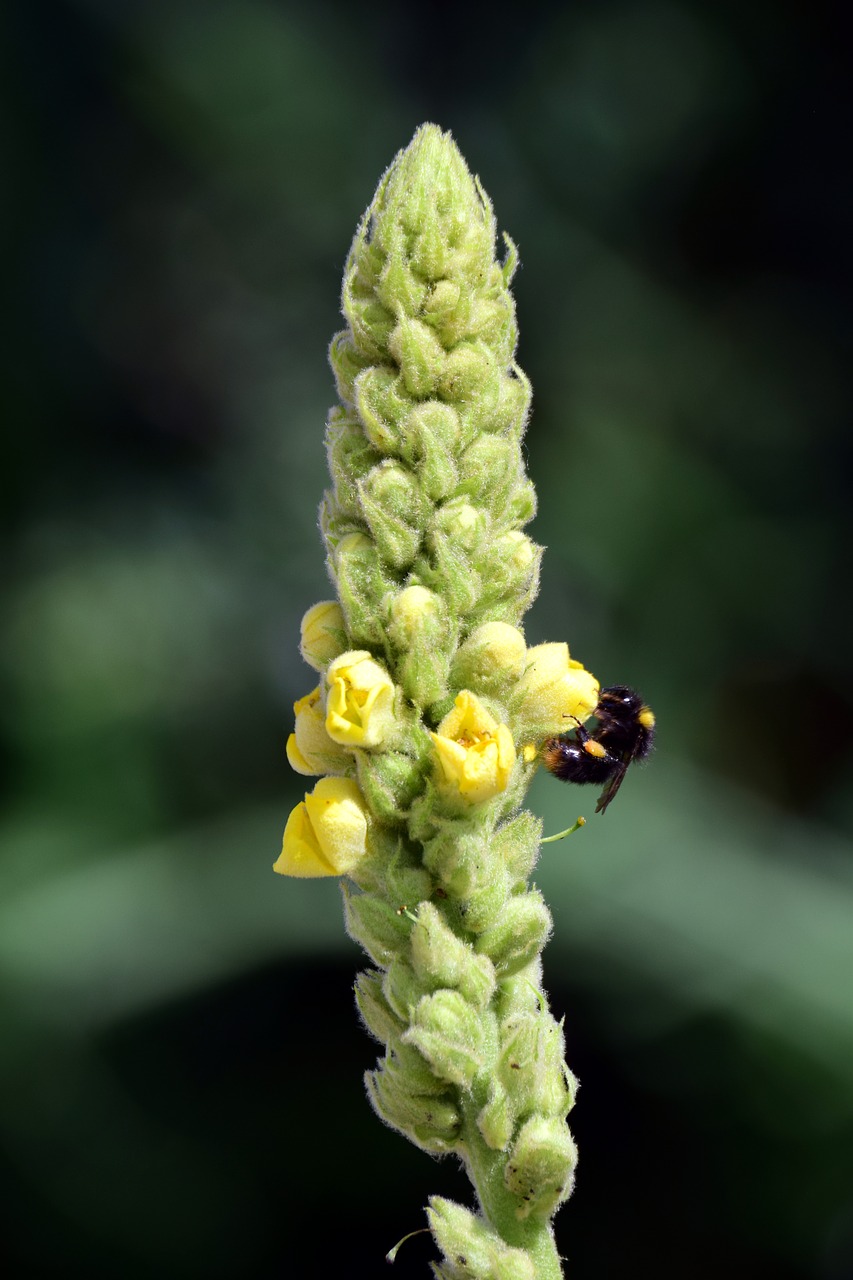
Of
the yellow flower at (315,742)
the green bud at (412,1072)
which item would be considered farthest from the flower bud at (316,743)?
the green bud at (412,1072)

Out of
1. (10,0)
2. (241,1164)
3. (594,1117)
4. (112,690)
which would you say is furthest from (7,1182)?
(10,0)

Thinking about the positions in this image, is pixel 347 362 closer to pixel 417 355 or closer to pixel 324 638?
pixel 417 355

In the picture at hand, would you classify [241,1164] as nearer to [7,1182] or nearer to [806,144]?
[7,1182]

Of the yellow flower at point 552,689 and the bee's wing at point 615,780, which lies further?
the bee's wing at point 615,780

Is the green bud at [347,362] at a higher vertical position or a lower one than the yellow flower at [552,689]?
higher

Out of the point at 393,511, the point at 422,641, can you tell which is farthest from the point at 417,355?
the point at 422,641

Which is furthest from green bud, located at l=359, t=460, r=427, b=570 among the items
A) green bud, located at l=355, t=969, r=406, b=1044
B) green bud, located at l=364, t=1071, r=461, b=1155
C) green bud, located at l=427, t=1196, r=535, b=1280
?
green bud, located at l=427, t=1196, r=535, b=1280

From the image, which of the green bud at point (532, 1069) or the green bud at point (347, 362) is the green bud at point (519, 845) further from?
the green bud at point (347, 362)

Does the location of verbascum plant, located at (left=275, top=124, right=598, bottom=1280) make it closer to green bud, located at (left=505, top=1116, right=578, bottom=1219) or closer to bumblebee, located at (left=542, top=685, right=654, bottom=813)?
green bud, located at (left=505, top=1116, right=578, bottom=1219)
